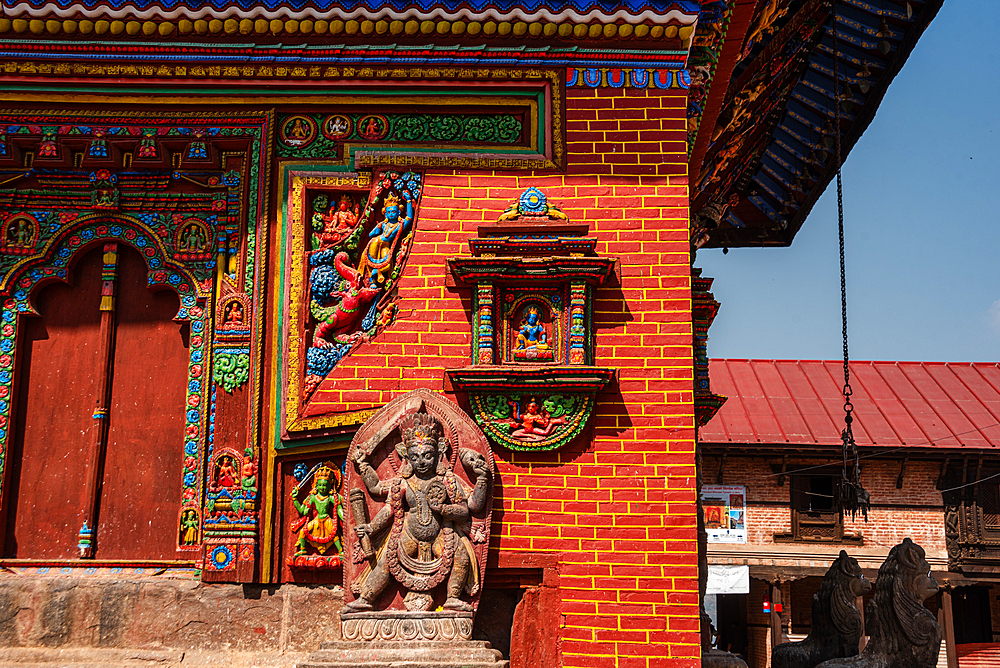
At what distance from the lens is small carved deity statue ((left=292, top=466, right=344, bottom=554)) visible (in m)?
5.63

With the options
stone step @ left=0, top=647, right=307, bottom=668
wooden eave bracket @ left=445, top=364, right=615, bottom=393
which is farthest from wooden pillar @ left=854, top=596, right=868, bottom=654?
stone step @ left=0, top=647, right=307, bottom=668

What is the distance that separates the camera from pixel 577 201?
19.5 ft

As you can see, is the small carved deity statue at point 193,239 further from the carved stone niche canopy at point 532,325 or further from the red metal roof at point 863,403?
the red metal roof at point 863,403

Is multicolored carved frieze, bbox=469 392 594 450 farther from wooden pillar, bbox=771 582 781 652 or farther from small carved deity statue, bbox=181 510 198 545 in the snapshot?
wooden pillar, bbox=771 582 781 652

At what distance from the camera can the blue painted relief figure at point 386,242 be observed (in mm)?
5988

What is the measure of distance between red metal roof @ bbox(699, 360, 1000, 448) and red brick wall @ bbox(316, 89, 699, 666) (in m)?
15.0

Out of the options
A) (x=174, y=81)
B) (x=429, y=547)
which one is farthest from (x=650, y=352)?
(x=174, y=81)

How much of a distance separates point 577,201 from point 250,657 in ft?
12.4

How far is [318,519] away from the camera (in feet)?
18.5

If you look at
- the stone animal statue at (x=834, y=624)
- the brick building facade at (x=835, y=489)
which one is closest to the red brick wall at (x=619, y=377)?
the stone animal statue at (x=834, y=624)

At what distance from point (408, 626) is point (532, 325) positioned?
6.80 feet

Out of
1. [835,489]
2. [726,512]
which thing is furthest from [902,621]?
[835,489]

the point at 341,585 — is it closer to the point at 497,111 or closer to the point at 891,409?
the point at 497,111

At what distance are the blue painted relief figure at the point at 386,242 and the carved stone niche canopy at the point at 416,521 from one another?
3.18 feet
